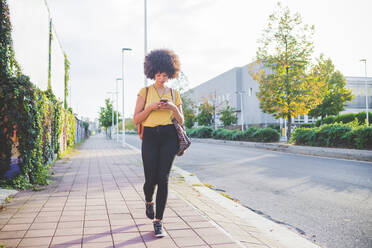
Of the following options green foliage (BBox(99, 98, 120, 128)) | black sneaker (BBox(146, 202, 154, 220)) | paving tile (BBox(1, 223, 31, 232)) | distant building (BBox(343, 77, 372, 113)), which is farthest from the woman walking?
distant building (BBox(343, 77, 372, 113))

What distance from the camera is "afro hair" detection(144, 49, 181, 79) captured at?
3.54 metres

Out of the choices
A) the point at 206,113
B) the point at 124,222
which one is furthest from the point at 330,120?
the point at 124,222

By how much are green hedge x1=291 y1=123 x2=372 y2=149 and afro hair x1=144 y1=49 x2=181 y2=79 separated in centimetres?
1251

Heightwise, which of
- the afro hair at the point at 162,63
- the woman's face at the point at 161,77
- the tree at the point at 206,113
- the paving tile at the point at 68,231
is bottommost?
the paving tile at the point at 68,231

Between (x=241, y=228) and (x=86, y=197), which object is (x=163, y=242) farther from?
(x=86, y=197)

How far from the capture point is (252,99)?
53000mm

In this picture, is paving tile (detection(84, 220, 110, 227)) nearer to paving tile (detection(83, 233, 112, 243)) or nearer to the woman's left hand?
paving tile (detection(83, 233, 112, 243))

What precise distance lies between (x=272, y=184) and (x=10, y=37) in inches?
264

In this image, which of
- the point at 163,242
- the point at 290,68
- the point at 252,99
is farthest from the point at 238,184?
the point at 252,99

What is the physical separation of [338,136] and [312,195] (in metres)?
10.5

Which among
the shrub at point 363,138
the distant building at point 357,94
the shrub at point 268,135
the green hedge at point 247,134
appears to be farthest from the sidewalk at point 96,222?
the distant building at point 357,94

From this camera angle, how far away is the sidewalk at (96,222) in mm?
3156

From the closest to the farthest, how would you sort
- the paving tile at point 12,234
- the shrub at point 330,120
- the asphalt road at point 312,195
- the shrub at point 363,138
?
1. the paving tile at point 12,234
2. the asphalt road at point 312,195
3. the shrub at point 363,138
4. the shrub at point 330,120

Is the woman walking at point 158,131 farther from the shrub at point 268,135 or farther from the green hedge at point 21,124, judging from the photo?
the shrub at point 268,135
